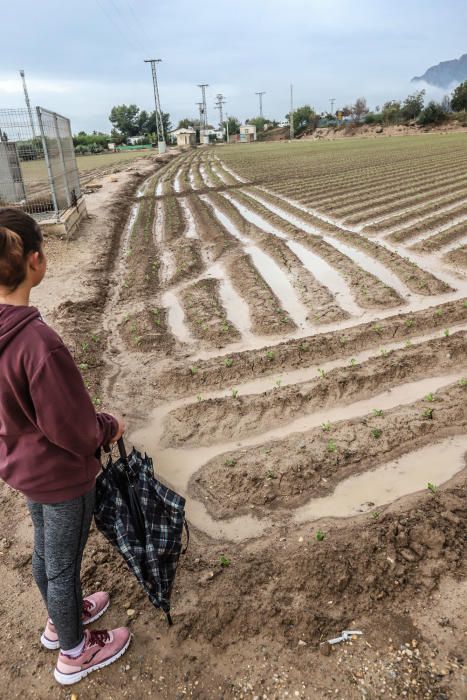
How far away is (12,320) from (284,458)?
3067mm

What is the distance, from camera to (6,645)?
2.76m

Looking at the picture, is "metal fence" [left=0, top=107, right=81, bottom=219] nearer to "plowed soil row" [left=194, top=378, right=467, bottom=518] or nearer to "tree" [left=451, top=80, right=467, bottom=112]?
"plowed soil row" [left=194, top=378, right=467, bottom=518]

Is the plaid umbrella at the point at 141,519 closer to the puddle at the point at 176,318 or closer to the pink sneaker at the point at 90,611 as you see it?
the pink sneaker at the point at 90,611

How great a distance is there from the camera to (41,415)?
1786mm

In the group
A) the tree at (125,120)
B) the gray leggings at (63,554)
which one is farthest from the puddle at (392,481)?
the tree at (125,120)

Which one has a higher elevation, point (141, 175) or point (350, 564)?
point (141, 175)

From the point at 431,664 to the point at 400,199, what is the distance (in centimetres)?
1551

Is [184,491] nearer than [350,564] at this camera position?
No

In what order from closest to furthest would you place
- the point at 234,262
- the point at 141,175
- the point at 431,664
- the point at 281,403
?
the point at 431,664 < the point at 281,403 < the point at 234,262 < the point at 141,175

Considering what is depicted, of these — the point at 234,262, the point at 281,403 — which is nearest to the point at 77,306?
the point at 234,262

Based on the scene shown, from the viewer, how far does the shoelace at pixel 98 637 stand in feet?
8.23

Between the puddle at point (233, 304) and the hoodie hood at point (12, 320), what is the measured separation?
515 cm

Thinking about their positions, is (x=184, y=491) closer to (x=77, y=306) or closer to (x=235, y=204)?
(x=77, y=306)

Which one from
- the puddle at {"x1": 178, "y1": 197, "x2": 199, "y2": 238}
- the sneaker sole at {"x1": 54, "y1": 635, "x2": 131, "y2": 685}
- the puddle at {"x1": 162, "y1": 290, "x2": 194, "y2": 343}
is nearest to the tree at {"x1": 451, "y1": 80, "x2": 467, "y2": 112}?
the puddle at {"x1": 178, "y1": 197, "x2": 199, "y2": 238}
